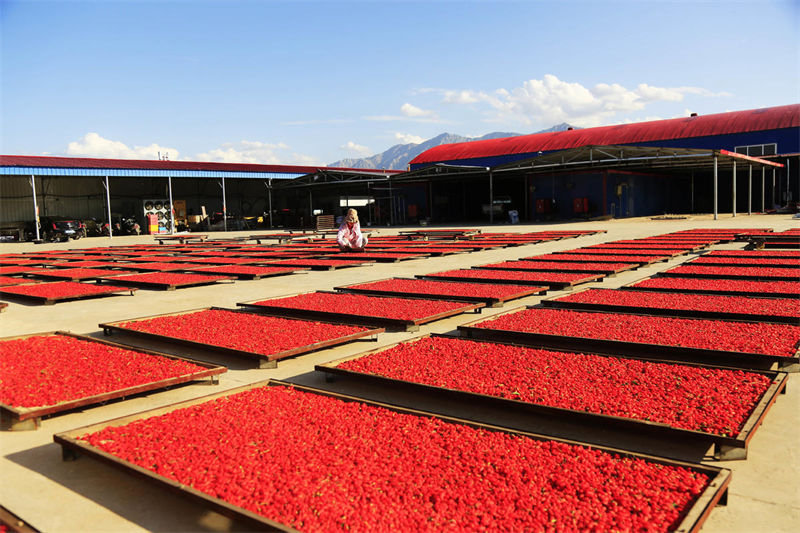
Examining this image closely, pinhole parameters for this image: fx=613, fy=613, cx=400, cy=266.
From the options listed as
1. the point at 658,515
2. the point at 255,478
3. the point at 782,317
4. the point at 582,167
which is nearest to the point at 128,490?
the point at 255,478

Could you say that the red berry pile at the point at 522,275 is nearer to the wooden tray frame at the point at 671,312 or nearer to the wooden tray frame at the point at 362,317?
the wooden tray frame at the point at 671,312

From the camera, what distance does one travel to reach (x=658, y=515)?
2.96 meters

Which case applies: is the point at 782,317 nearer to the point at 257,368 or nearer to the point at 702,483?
the point at 702,483

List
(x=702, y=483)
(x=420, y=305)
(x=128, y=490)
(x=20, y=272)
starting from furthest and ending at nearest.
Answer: (x=20, y=272) → (x=420, y=305) → (x=128, y=490) → (x=702, y=483)

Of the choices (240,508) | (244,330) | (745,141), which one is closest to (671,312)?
(244,330)

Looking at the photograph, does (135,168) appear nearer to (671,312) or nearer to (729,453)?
(671,312)

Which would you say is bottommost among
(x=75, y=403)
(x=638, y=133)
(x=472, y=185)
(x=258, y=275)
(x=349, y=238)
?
(x=75, y=403)

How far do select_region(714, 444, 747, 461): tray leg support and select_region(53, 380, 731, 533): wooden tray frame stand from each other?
0.43m

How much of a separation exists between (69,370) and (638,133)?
47.5m

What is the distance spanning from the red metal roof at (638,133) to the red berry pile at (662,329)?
41.5 metres

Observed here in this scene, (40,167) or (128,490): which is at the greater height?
(40,167)

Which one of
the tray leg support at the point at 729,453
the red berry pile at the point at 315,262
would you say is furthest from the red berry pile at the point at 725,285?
the red berry pile at the point at 315,262

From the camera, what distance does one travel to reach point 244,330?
23.6 feet

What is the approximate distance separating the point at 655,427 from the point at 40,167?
36.8m
